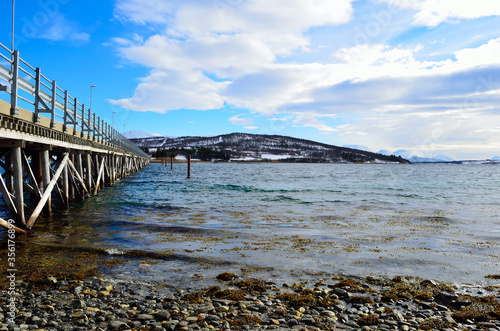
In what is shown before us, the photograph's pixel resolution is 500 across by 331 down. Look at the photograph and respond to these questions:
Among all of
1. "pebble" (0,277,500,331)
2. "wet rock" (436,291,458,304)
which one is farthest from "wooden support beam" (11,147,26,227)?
"wet rock" (436,291,458,304)

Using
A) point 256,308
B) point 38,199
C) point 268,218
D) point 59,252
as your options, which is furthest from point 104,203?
point 256,308

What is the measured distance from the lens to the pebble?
17.1 ft

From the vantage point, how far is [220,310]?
5797 mm

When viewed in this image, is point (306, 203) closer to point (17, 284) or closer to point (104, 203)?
point (104, 203)

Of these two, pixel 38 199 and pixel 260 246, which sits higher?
pixel 38 199

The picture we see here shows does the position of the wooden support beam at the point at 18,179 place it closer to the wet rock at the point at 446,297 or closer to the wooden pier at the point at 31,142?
the wooden pier at the point at 31,142

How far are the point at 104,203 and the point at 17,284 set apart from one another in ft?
48.0

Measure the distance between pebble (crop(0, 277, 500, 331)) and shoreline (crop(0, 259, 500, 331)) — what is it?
0.02 m

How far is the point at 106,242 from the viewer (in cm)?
1102

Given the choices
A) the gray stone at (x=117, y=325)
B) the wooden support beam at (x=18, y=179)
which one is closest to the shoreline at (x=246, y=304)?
the gray stone at (x=117, y=325)

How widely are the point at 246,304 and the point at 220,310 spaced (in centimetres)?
54

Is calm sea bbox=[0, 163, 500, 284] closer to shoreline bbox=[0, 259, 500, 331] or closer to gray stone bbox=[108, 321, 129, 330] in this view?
shoreline bbox=[0, 259, 500, 331]

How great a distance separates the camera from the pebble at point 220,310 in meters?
5.21

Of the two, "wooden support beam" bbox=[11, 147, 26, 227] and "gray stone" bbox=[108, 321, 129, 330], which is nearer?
"gray stone" bbox=[108, 321, 129, 330]
